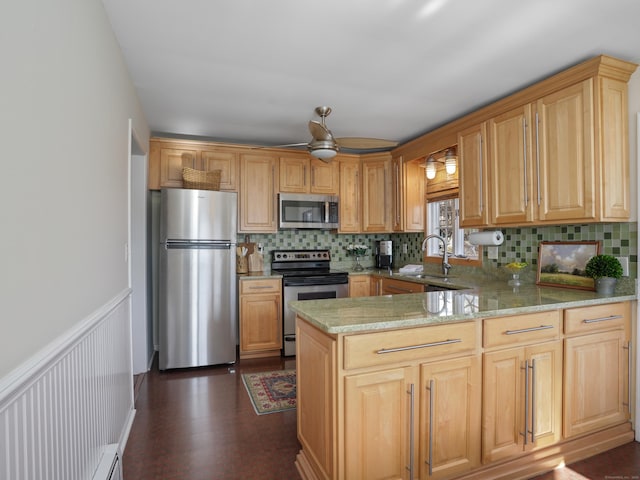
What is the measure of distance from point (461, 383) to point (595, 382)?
1.01 m

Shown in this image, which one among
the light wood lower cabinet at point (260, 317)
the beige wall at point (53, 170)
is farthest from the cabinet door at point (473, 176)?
the beige wall at point (53, 170)

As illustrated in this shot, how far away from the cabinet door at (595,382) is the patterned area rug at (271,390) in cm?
177

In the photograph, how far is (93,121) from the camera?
1.65 meters

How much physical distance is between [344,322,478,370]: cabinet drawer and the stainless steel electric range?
215 centimetres

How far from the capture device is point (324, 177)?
443 cm

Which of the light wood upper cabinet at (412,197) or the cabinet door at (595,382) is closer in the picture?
the cabinet door at (595,382)

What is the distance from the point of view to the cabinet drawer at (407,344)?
1543 mm

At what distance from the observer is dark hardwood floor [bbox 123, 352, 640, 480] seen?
6.31 feet

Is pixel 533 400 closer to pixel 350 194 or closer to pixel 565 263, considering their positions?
pixel 565 263

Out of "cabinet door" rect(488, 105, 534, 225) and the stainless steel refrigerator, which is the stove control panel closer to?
the stainless steel refrigerator

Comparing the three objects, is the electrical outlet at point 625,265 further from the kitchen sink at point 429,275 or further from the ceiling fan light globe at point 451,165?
the ceiling fan light globe at point 451,165

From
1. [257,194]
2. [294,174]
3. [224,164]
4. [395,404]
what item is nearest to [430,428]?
→ [395,404]

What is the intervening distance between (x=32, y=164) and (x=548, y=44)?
2611 mm

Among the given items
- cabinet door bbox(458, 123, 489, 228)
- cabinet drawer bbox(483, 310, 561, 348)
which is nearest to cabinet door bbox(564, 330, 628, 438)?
cabinet drawer bbox(483, 310, 561, 348)
